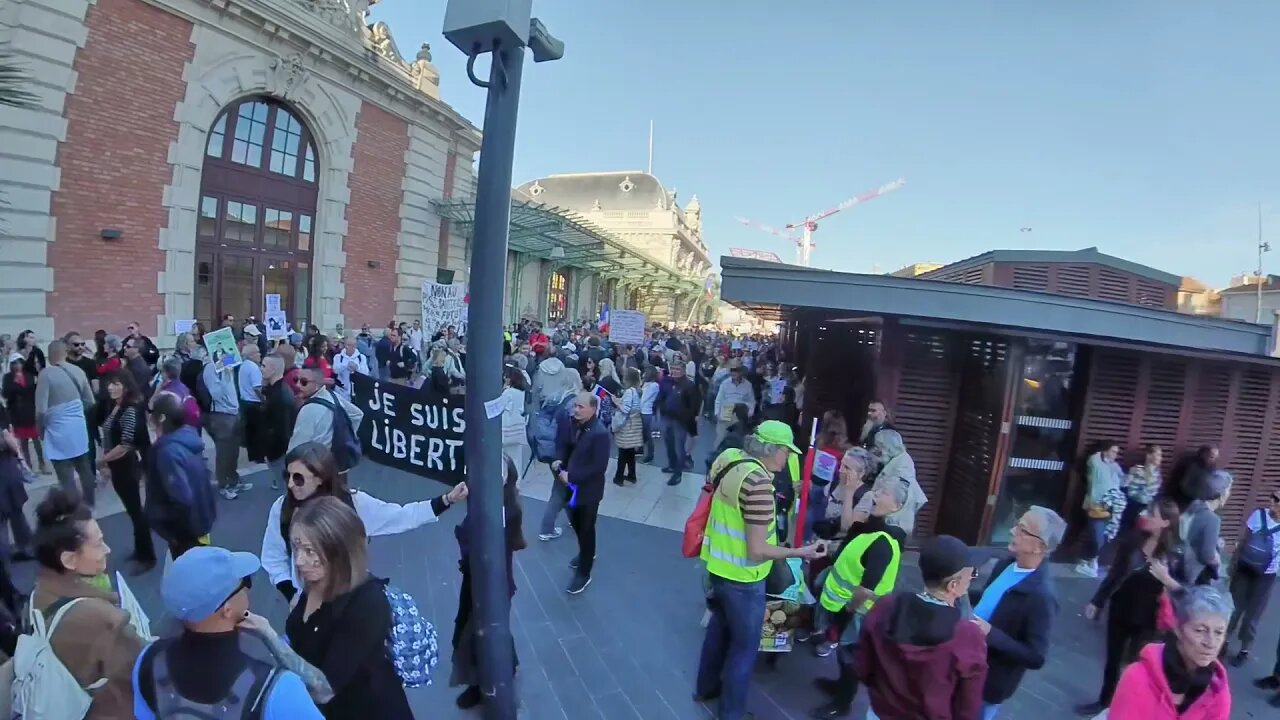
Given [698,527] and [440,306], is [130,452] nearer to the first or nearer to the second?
[698,527]

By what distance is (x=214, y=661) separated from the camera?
1.71 meters

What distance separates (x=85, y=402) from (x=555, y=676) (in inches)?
237

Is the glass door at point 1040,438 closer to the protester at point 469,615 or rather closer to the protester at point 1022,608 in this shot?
the protester at point 1022,608

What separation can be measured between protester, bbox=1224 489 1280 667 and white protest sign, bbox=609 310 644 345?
9296 mm

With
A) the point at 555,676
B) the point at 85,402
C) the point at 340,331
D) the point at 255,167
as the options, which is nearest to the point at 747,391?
the point at 555,676

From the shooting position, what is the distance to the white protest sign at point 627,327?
12.6 meters

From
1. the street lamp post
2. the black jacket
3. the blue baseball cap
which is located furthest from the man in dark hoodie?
the blue baseball cap

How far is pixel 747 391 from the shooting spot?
1002cm

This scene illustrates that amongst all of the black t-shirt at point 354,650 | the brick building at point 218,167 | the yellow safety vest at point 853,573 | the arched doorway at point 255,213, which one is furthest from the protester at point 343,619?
the arched doorway at point 255,213

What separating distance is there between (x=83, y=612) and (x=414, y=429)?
5.14 feet

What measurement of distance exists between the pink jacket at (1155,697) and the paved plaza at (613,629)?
6.61ft

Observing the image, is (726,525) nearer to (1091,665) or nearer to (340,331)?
(1091,665)

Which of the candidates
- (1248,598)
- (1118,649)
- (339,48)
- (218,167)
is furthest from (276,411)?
(339,48)

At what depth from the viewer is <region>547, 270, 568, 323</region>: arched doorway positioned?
108 ft
